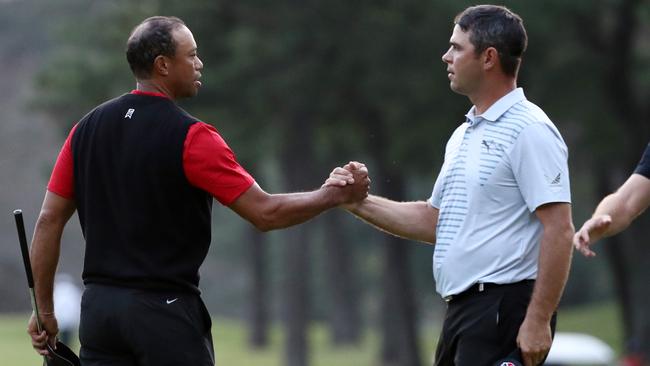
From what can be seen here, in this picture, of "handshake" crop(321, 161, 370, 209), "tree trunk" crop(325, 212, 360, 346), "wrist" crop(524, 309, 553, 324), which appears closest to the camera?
"wrist" crop(524, 309, 553, 324)

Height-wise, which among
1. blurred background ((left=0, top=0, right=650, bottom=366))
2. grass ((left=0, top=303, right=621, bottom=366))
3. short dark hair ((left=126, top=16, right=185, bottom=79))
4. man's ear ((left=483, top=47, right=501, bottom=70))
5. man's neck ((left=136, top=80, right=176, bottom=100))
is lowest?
grass ((left=0, top=303, right=621, bottom=366))

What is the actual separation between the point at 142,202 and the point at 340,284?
34383 mm

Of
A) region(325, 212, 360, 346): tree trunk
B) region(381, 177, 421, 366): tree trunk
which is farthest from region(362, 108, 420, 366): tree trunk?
region(325, 212, 360, 346): tree trunk

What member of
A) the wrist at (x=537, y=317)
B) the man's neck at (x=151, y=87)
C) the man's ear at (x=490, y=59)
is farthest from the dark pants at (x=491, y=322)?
the man's neck at (x=151, y=87)

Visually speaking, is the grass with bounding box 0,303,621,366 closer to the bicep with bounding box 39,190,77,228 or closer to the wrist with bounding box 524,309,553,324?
the bicep with bounding box 39,190,77,228

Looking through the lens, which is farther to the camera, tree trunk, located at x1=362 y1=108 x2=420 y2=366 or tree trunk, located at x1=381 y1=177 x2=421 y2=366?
tree trunk, located at x1=381 y1=177 x2=421 y2=366

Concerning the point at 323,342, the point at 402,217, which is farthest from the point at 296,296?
the point at 402,217

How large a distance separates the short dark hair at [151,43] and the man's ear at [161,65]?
2 centimetres

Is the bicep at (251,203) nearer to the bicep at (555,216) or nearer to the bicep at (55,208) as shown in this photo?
the bicep at (55,208)

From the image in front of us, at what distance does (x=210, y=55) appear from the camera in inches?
1047

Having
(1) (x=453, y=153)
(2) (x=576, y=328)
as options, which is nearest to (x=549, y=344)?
(1) (x=453, y=153)

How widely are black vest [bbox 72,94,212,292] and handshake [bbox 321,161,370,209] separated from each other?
0.80 m

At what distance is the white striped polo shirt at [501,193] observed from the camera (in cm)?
575

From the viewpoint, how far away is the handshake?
21.6ft
